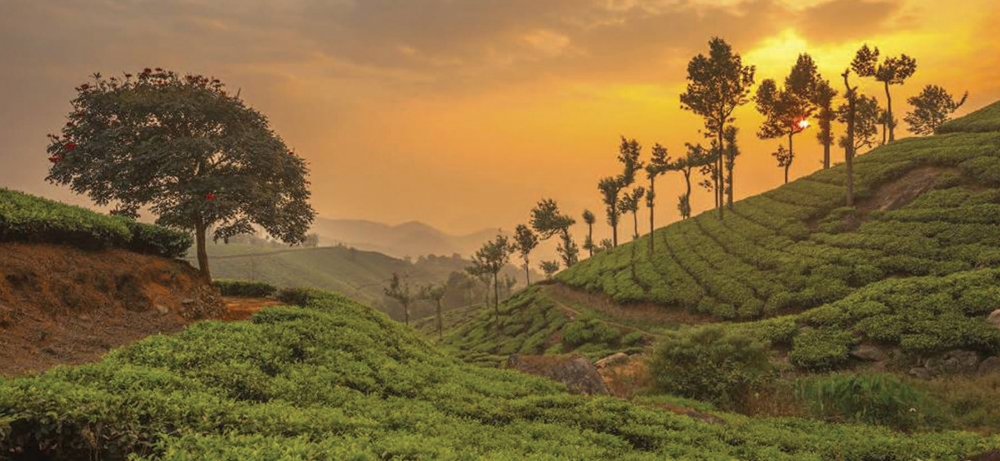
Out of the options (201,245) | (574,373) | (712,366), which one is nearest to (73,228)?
(201,245)

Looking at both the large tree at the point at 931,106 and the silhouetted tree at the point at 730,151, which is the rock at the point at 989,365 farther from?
the large tree at the point at 931,106

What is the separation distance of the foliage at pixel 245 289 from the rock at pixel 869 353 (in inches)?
1290

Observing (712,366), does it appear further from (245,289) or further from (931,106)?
(931,106)

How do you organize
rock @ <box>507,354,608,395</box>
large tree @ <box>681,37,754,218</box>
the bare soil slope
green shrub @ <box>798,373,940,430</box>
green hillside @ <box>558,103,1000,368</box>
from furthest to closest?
large tree @ <box>681,37,754,218</box> < green hillside @ <box>558,103,1000,368</box> < rock @ <box>507,354,608,395</box> < green shrub @ <box>798,373,940,430</box> < the bare soil slope

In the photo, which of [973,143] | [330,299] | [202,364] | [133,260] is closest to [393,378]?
[202,364]

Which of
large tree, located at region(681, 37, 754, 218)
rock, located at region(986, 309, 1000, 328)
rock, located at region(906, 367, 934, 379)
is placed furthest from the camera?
large tree, located at region(681, 37, 754, 218)

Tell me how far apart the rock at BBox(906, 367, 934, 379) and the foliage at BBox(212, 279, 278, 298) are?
110 feet

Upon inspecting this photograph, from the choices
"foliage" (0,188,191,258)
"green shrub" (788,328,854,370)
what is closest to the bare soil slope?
"foliage" (0,188,191,258)

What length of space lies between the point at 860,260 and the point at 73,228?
2007 inches

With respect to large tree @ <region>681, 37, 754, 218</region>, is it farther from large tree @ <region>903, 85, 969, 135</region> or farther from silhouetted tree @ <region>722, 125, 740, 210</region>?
large tree @ <region>903, 85, 969, 135</region>

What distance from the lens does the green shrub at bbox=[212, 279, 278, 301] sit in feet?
85.6

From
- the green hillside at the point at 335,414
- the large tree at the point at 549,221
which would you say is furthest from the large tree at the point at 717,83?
the green hillside at the point at 335,414

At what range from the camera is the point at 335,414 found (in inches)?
446

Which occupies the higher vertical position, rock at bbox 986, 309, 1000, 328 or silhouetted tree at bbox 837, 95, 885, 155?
silhouetted tree at bbox 837, 95, 885, 155
